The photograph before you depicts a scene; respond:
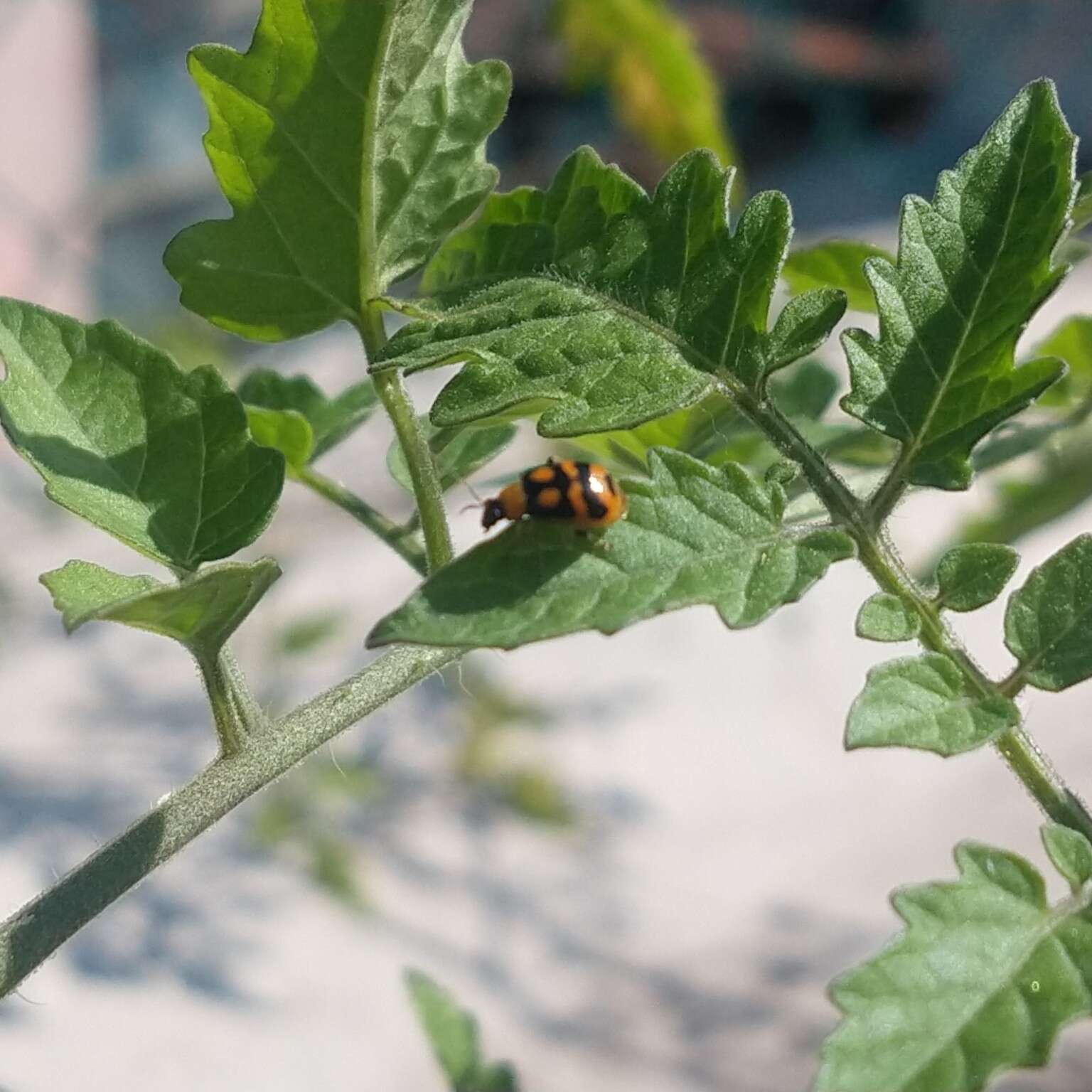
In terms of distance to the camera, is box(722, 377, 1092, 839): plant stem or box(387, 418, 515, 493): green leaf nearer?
box(722, 377, 1092, 839): plant stem

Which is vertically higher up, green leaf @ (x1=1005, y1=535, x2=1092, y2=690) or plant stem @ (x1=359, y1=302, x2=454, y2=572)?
plant stem @ (x1=359, y1=302, x2=454, y2=572)

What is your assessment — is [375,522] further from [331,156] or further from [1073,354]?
[1073,354]

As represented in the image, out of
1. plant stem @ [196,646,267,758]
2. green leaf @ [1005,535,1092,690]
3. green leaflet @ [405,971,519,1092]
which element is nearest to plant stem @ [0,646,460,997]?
plant stem @ [196,646,267,758]

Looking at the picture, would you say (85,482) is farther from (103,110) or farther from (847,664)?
(103,110)

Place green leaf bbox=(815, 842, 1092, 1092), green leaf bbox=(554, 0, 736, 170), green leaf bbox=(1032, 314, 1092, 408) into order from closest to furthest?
green leaf bbox=(815, 842, 1092, 1092) < green leaf bbox=(1032, 314, 1092, 408) < green leaf bbox=(554, 0, 736, 170)

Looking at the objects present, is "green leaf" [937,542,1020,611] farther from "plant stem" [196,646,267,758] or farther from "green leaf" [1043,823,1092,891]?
"plant stem" [196,646,267,758]

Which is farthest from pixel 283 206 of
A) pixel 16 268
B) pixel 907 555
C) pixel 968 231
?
pixel 16 268
